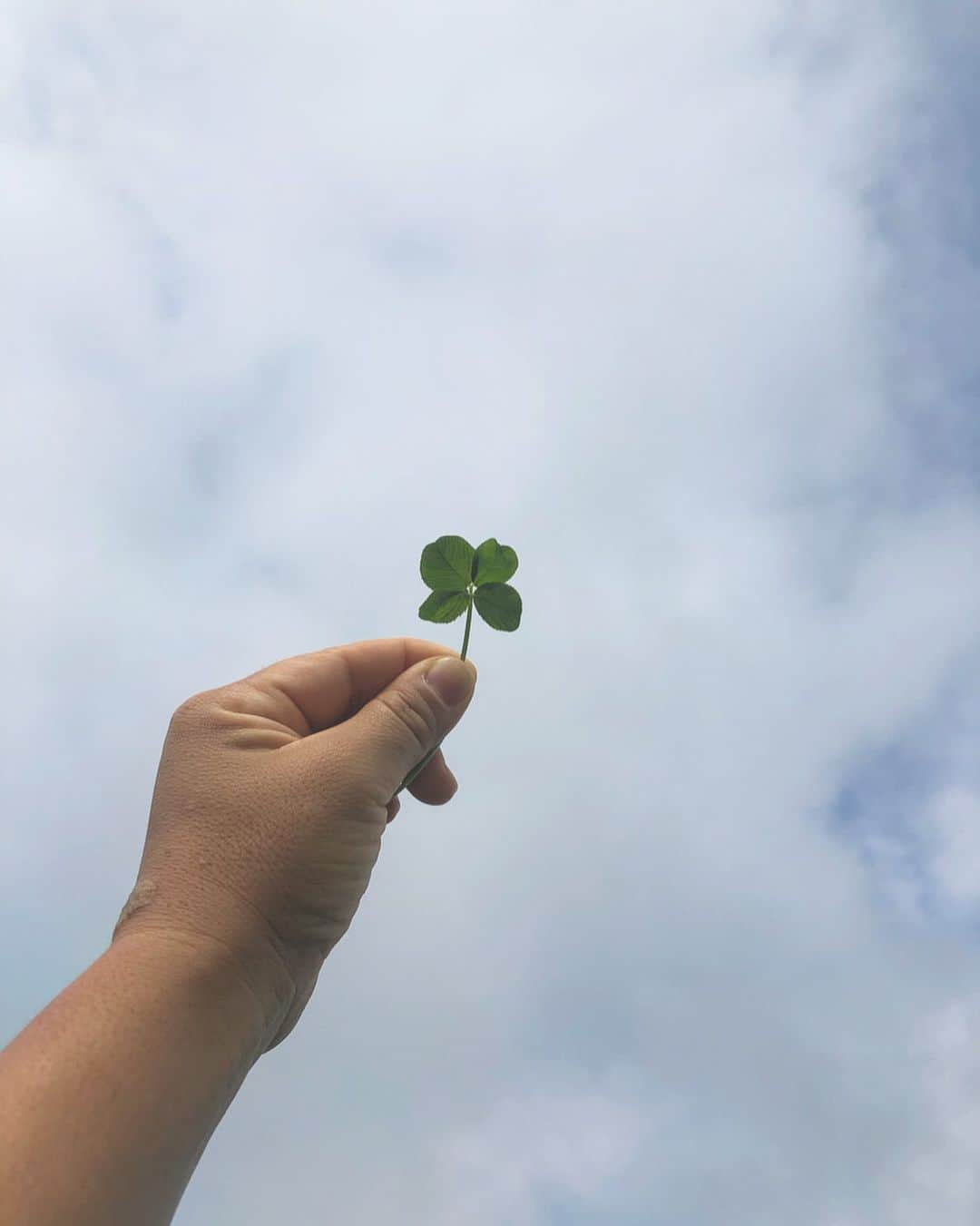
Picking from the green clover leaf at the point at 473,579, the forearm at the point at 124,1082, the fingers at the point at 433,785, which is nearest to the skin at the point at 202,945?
the forearm at the point at 124,1082

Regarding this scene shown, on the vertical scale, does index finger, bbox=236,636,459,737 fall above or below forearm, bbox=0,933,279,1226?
above

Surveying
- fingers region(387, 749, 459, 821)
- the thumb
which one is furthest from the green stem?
fingers region(387, 749, 459, 821)

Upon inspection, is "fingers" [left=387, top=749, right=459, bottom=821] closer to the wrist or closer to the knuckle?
the knuckle

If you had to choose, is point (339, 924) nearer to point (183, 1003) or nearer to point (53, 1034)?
point (183, 1003)

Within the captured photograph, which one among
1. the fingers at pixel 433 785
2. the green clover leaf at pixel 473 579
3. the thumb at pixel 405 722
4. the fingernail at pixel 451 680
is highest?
the green clover leaf at pixel 473 579

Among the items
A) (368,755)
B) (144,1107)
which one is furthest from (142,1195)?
(368,755)

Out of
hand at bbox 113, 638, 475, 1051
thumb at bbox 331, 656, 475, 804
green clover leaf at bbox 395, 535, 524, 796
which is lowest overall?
hand at bbox 113, 638, 475, 1051

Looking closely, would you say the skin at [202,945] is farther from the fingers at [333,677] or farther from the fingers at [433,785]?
the fingers at [433,785]
